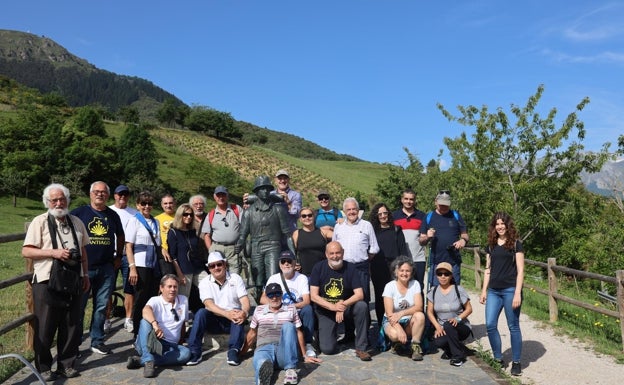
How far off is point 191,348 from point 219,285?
2.76ft

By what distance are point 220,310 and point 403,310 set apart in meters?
2.31

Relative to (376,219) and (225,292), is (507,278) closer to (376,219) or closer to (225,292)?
(376,219)

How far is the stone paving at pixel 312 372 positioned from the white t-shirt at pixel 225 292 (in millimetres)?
658

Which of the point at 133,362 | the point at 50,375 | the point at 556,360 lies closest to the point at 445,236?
the point at 556,360

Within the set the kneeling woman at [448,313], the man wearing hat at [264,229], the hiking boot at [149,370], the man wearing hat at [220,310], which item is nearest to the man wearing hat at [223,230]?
the man wearing hat at [264,229]

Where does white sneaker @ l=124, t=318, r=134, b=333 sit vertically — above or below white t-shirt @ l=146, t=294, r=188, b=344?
below

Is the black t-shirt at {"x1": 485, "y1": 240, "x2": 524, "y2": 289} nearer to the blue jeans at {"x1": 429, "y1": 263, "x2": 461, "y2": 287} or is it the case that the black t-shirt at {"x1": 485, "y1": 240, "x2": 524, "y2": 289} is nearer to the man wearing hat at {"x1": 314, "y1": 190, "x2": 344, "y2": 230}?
the blue jeans at {"x1": 429, "y1": 263, "x2": 461, "y2": 287}

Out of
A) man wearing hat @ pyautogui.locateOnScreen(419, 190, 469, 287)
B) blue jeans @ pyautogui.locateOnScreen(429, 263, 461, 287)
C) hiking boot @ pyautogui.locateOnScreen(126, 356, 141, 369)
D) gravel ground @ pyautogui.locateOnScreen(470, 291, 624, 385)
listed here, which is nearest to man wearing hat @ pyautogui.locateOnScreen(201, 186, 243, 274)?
hiking boot @ pyautogui.locateOnScreen(126, 356, 141, 369)

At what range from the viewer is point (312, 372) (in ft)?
18.1

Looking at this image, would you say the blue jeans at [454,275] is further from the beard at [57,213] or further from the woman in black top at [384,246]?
the beard at [57,213]

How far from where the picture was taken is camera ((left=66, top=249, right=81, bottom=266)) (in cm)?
494

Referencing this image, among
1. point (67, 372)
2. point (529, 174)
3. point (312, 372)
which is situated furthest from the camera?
point (529, 174)

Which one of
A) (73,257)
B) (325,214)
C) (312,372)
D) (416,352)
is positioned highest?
(325,214)

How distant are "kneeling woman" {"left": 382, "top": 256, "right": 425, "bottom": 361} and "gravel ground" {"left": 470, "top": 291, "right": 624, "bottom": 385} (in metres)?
1.14
